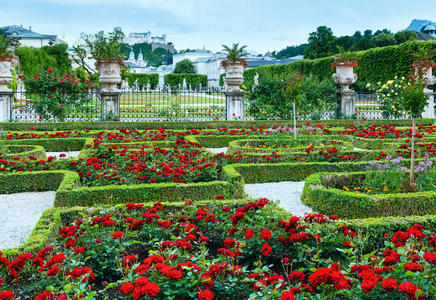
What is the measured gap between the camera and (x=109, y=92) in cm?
1351

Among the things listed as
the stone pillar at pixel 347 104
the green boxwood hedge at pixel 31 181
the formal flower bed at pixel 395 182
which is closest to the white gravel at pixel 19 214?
the green boxwood hedge at pixel 31 181

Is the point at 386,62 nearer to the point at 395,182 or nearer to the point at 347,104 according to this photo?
the point at 347,104

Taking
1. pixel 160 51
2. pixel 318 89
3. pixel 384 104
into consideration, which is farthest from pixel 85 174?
pixel 160 51

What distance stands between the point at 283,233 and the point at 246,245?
35 centimetres

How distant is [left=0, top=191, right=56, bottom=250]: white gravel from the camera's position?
14.4 feet

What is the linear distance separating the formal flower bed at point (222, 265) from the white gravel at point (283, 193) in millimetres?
1322

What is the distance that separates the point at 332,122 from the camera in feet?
43.5

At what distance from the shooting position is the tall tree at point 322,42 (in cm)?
4638

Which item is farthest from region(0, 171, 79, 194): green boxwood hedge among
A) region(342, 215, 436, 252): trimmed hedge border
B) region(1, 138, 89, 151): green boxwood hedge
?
region(342, 215, 436, 252): trimmed hedge border

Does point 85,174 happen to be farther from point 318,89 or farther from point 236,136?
point 318,89

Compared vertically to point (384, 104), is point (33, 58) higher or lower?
higher

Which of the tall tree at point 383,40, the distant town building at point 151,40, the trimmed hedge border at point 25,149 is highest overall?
the distant town building at point 151,40

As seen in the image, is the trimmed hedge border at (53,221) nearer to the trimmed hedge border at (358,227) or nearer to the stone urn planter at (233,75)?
the trimmed hedge border at (358,227)

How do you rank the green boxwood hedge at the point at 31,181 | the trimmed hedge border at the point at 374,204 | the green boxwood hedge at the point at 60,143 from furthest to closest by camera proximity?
the green boxwood hedge at the point at 60,143, the green boxwood hedge at the point at 31,181, the trimmed hedge border at the point at 374,204
